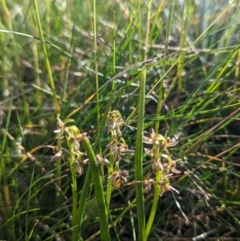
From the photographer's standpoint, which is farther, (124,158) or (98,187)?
(124,158)

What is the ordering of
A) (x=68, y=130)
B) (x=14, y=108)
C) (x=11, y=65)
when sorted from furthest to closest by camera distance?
(x=11, y=65) < (x=14, y=108) < (x=68, y=130)

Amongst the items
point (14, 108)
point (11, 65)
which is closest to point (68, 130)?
point (14, 108)

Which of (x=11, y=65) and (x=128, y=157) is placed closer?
(x=128, y=157)

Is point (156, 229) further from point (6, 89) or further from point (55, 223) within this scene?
point (6, 89)

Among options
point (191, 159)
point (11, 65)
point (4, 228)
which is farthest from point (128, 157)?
point (11, 65)

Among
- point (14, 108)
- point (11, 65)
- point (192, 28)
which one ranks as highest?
point (192, 28)

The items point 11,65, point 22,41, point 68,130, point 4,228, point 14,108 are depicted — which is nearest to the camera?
point 68,130

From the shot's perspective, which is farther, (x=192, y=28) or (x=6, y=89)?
(x=192, y=28)

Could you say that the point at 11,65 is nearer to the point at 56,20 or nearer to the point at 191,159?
the point at 56,20

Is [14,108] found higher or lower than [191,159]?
higher
